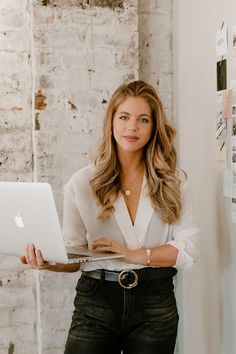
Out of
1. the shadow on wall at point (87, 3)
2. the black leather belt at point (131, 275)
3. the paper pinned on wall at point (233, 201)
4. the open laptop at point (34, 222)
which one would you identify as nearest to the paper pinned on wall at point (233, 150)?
the paper pinned on wall at point (233, 201)

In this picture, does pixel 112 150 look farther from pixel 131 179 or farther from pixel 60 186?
pixel 60 186

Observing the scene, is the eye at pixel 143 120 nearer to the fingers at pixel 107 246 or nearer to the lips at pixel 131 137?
the lips at pixel 131 137

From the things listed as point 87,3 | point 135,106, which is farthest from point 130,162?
point 87,3

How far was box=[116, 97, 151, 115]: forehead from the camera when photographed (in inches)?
72.1

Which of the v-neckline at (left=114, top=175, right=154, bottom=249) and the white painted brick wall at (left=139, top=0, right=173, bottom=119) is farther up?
the white painted brick wall at (left=139, top=0, right=173, bottom=119)

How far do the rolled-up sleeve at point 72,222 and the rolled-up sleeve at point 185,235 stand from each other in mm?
302

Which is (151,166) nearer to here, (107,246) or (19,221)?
(107,246)

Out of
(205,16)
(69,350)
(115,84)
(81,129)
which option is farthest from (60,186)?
(205,16)

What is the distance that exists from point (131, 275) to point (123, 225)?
17 centimetres

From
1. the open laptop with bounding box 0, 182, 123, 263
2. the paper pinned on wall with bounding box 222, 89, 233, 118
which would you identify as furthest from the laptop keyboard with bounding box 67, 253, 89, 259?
the paper pinned on wall with bounding box 222, 89, 233, 118

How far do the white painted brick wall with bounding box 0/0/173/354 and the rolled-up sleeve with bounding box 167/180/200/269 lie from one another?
2.09 feet

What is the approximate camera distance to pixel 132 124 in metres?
1.81

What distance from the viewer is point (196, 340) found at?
238cm

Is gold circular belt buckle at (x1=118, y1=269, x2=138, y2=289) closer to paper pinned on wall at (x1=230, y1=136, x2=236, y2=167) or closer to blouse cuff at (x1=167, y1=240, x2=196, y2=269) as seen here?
blouse cuff at (x1=167, y1=240, x2=196, y2=269)
